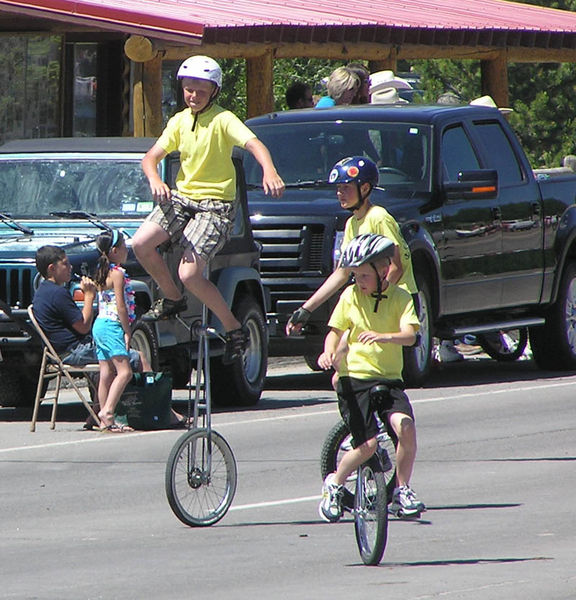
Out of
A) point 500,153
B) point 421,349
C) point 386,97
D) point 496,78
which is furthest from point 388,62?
point 421,349

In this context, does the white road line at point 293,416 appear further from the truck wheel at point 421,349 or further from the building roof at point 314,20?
the building roof at point 314,20

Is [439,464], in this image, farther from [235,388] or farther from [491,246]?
[491,246]

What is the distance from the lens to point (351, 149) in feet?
52.2

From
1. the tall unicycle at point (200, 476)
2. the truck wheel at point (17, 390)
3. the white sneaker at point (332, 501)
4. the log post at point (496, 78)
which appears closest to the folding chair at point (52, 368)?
the truck wheel at point (17, 390)

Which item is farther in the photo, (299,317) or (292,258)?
(292,258)

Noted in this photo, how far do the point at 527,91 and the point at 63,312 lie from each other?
70.1ft

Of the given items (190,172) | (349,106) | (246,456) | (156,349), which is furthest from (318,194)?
(190,172)

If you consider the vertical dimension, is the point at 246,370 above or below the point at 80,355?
below

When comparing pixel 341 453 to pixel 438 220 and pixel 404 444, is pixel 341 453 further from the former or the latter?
pixel 438 220

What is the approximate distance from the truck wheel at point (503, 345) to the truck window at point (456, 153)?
2.56 metres

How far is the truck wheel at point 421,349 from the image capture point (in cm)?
1537

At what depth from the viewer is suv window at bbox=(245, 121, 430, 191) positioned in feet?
52.1

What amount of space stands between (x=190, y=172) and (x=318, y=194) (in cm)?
558

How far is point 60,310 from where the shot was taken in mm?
13547
